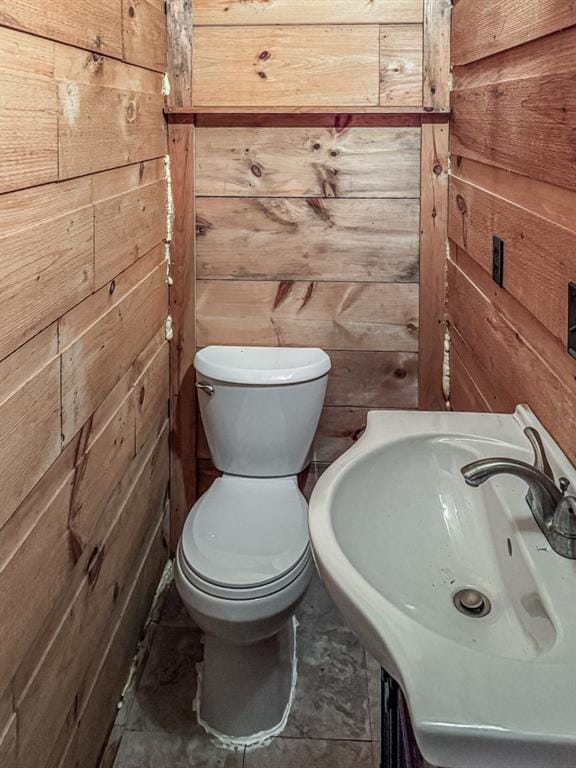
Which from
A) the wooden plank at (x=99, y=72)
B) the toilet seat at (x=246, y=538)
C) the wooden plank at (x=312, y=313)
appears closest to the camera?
the wooden plank at (x=99, y=72)

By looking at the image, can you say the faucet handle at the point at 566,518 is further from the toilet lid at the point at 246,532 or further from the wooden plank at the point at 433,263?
the wooden plank at the point at 433,263

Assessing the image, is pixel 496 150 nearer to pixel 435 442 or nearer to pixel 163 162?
pixel 435 442

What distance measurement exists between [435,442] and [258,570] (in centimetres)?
61

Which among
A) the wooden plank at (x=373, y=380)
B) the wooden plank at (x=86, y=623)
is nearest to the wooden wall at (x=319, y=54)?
the wooden plank at (x=373, y=380)

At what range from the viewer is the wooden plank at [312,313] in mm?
2238

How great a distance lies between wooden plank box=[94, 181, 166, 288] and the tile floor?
1.15 m

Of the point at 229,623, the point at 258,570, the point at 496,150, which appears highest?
the point at 496,150

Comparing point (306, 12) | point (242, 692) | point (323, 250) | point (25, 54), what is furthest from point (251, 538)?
point (306, 12)

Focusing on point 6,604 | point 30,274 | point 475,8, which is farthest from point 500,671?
point 475,8

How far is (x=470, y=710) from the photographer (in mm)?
640

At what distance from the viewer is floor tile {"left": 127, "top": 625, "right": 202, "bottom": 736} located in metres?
1.79

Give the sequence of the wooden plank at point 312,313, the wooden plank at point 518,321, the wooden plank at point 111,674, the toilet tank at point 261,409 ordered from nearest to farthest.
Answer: the wooden plank at point 518,321
the wooden plank at point 111,674
the toilet tank at point 261,409
the wooden plank at point 312,313

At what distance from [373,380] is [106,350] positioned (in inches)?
39.9

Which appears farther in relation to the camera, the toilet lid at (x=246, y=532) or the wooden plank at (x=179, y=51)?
the wooden plank at (x=179, y=51)
